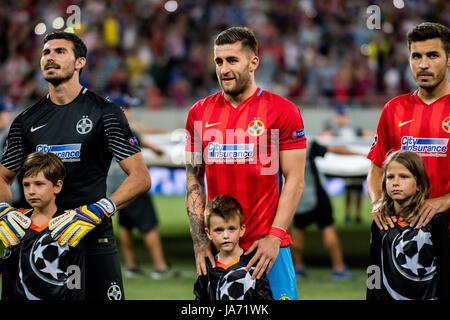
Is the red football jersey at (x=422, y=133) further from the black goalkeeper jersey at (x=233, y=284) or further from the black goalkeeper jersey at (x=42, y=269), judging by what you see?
the black goalkeeper jersey at (x=42, y=269)

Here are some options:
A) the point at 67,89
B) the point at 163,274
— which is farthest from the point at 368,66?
the point at 67,89

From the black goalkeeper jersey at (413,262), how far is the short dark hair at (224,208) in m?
0.78

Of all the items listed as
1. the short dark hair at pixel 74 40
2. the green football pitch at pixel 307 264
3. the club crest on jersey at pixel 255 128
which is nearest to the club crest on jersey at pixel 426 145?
the club crest on jersey at pixel 255 128

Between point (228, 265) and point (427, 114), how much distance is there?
1.45 m

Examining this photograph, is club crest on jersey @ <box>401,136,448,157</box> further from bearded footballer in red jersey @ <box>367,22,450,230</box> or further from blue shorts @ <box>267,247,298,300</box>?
blue shorts @ <box>267,247,298,300</box>

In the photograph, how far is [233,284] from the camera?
4094 millimetres

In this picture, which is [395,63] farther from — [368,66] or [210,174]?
[210,174]

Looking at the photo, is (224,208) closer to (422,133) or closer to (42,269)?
(42,269)

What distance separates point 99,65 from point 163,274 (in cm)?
1070

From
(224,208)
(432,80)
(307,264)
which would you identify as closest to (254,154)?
(224,208)

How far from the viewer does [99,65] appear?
18.5m

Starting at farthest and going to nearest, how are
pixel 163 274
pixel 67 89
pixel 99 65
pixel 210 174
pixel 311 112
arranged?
pixel 99 65 → pixel 311 112 → pixel 163 274 → pixel 67 89 → pixel 210 174

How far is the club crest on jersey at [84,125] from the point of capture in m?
4.52
